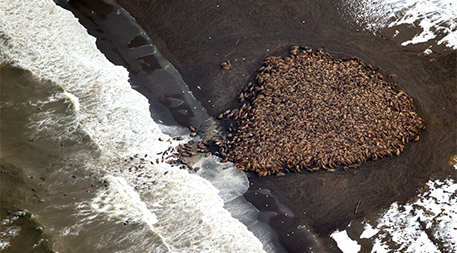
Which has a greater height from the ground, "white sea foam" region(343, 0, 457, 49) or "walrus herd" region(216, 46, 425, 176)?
"white sea foam" region(343, 0, 457, 49)

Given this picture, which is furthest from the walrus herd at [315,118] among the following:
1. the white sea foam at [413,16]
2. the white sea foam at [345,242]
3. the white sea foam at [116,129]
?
the white sea foam at [413,16]

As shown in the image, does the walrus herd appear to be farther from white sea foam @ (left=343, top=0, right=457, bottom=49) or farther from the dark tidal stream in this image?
white sea foam @ (left=343, top=0, right=457, bottom=49)

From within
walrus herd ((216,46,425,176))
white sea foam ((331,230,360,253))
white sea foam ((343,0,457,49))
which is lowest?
white sea foam ((331,230,360,253))

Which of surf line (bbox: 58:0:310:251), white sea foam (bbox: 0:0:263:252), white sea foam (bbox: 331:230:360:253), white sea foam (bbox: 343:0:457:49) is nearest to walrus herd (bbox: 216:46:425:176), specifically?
surf line (bbox: 58:0:310:251)

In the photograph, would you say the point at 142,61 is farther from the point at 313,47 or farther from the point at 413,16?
the point at 413,16

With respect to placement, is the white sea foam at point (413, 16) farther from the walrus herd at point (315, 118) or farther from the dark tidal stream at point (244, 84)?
the walrus herd at point (315, 118)

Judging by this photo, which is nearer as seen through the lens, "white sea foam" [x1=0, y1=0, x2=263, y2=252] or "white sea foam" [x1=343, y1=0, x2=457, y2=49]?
"white sea foam" [x1=0, y1=0, x2=263, y2=252]

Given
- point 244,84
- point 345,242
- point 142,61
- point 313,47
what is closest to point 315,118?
point 244,84
